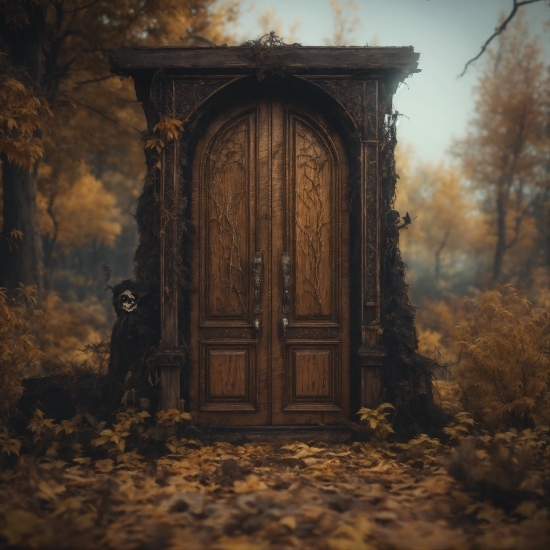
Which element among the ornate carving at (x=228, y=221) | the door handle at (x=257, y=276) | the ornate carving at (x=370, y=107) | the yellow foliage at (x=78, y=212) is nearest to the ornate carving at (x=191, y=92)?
the ornate carving at (x=228, y=221)

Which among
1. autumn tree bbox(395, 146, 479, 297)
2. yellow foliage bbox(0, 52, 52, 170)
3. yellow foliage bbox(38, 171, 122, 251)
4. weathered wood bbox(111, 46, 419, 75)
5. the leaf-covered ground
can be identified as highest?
autumn tree bbox(395, 146, 479, 297)

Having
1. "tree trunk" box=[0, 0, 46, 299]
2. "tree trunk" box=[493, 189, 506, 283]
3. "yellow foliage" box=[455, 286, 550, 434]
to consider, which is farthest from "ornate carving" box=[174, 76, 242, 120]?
"tree trunk" box=[493, 189, 506, 283]

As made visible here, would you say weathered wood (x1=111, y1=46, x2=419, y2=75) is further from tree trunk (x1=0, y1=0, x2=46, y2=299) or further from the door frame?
tree trunk (x1=0, y1=0, x2=46, y2=299)

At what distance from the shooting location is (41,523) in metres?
3.59

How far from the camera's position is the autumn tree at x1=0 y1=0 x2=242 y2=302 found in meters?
8.99

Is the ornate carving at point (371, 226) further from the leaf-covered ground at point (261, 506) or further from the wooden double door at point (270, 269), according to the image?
the leaf-covered ground at point (261, 506)

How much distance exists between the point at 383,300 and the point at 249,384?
1.59 metres

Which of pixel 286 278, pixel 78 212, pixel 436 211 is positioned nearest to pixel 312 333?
pixel 286 278

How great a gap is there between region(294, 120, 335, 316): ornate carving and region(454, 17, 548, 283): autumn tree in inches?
514

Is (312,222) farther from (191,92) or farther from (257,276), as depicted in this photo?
(191,92)

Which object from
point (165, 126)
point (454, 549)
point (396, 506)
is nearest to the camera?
point (454, 549)

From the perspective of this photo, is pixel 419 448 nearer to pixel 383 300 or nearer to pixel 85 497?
pixel 383 300

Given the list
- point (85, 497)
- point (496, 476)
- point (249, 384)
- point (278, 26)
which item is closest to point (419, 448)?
point (496, 476)

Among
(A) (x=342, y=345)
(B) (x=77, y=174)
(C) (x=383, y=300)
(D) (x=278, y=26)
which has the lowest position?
(A) (x=342, y=345)
